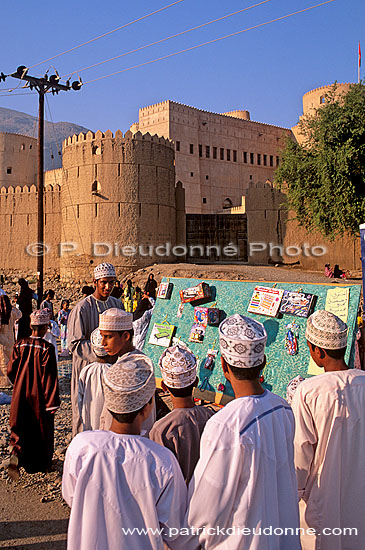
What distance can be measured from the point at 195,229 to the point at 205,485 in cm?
1998

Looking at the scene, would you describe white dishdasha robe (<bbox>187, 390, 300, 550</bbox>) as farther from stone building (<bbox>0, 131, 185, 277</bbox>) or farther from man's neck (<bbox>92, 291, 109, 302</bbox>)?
stone building (<bbox>0, 131, 185, 277</bbox>)

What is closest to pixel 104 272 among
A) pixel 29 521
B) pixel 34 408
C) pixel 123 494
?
pixel 34 408

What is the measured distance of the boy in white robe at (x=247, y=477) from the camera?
1.86 meters

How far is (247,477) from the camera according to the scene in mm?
1890

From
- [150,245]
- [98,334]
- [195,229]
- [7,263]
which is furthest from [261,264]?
[98,334]

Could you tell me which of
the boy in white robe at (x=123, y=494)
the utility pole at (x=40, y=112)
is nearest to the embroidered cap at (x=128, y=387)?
the boy in white robe at (x=123, y=494)

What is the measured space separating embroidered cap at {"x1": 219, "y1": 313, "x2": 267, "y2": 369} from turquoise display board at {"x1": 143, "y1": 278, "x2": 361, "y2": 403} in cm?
236

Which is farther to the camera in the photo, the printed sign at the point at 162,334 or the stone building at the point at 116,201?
the stone building at the point at 116,201

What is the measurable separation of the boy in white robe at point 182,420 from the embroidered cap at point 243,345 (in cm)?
52

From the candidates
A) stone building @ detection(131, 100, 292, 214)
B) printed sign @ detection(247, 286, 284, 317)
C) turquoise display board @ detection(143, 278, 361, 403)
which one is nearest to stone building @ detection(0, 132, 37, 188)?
stone building @ detection(131, 100, 292, 214)

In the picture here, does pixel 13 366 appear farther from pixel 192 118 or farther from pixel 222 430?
pixel 192 118

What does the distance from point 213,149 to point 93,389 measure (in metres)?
35.7

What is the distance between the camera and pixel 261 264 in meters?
20.6

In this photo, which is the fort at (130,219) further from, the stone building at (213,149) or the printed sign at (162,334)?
the stone building at (213,149)
